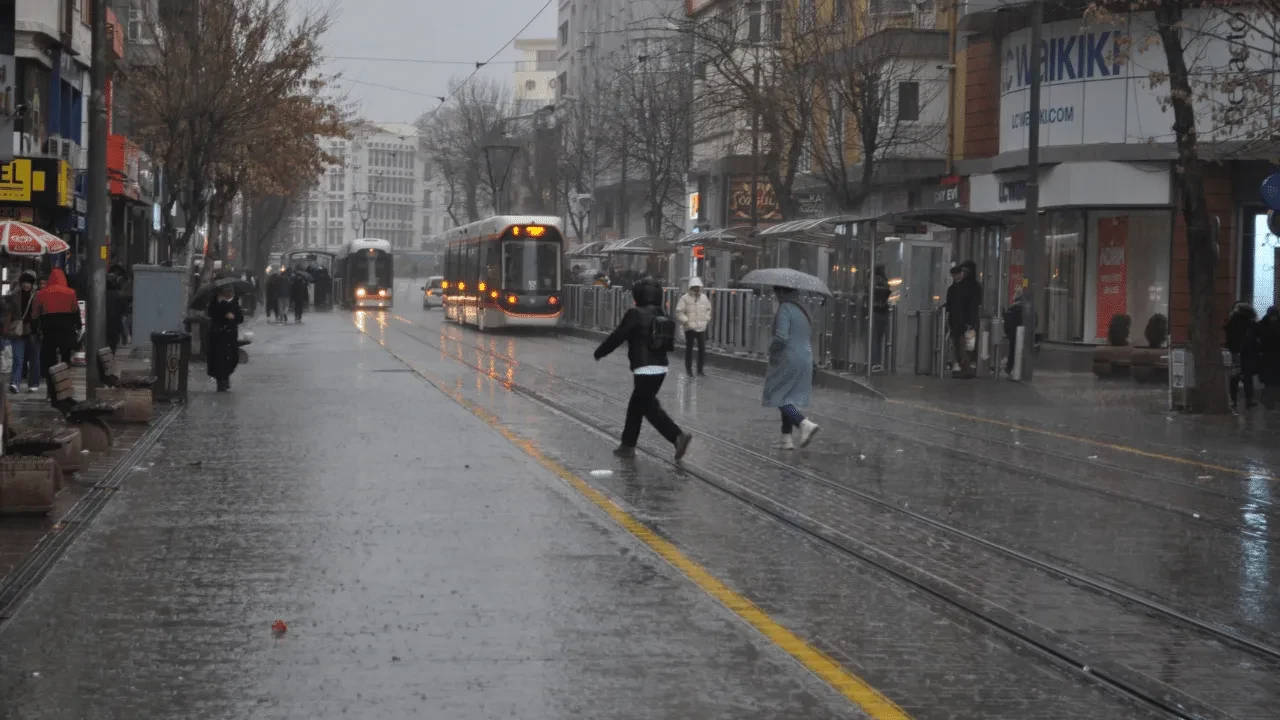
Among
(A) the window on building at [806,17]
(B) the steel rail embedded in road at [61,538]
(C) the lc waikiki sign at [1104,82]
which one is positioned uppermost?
(A) the window on building at [806,17]

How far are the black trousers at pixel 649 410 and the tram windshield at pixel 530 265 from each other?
3107 centimetres

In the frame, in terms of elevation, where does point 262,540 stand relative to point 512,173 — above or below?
below

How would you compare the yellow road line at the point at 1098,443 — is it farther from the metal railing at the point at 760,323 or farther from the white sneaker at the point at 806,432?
the metal railing at the point at 760,323

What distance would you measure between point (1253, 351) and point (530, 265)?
82.1 feet

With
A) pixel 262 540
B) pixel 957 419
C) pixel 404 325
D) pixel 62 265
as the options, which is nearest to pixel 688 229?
pixel 404 325

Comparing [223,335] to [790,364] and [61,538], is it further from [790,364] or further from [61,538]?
[61,538]

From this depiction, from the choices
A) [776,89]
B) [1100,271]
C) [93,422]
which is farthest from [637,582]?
[776,89]

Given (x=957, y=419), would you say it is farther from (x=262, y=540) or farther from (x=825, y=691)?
(x=825, y=691)

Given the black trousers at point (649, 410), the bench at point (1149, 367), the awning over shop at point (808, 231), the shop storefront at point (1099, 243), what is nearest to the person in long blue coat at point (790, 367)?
the black trousers at point (649, 410)

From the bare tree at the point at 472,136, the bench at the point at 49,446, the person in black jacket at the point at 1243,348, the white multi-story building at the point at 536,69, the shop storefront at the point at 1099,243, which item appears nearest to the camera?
the bench at the point at 49,446

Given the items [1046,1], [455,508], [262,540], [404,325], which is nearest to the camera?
[262,540]

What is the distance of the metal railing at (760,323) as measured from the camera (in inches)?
1131

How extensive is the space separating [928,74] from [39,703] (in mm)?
36944

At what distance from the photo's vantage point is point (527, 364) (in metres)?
31.6
